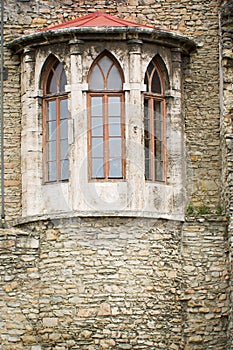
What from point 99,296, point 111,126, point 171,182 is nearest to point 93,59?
point 111,126

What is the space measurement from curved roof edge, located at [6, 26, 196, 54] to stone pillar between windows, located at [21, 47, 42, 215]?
31 cm

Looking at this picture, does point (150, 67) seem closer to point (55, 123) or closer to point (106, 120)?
point (106, 120)

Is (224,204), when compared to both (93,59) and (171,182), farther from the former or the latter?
(93,59)

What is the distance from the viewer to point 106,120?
82.6ft

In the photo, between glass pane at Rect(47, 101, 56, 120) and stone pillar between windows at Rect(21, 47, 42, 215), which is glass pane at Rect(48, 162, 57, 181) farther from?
glass pane at Rect(47, 101, 56, 120)

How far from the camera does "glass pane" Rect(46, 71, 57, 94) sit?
84.0ft

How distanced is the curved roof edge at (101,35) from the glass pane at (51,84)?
0.74 m

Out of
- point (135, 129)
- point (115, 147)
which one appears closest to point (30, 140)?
point (115, 147)

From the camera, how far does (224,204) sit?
25562mm

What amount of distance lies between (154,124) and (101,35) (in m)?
2.20

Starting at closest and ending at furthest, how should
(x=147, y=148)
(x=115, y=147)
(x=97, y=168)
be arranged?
(x=97, y=168) → (x=115, y=147) → (x=147, y=148)

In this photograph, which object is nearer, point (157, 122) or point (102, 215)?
point (102, 215)

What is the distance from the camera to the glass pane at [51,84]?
25.6 m

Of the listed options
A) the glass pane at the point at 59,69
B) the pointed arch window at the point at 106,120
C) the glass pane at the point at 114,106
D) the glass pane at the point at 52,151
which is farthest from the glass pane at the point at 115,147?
the glass pane at the point at 59,69
